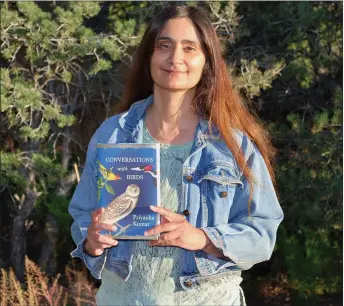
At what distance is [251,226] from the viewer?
2.49m

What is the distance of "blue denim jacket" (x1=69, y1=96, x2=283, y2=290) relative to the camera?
97.4 inches

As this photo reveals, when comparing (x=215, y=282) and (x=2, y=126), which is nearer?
(x=215, y=282)

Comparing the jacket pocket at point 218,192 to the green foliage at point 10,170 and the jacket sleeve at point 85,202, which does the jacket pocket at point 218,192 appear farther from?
the green foliage at point 10,170

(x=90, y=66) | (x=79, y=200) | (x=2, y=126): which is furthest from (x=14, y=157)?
(x=79, y=200)

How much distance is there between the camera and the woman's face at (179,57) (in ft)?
8.34

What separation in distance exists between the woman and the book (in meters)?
0.08

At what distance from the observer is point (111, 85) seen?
6.43 metres

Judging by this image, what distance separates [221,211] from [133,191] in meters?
0.34

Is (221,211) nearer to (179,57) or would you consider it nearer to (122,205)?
(122,205)

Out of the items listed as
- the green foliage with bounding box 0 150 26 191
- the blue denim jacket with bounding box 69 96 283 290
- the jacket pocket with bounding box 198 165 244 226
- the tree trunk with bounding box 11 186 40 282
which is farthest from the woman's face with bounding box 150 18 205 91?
the tree trunk with bounding box 11 186 40 282

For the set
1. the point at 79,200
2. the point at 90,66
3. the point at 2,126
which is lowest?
the point at 79,200

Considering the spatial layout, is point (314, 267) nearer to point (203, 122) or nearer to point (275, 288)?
point (275, 288)

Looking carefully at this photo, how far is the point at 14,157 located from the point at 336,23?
9.56ft

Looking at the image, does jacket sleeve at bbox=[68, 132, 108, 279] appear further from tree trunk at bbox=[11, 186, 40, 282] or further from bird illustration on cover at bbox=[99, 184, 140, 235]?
tree trunk at bbox=[11, 186, 40, 282]
